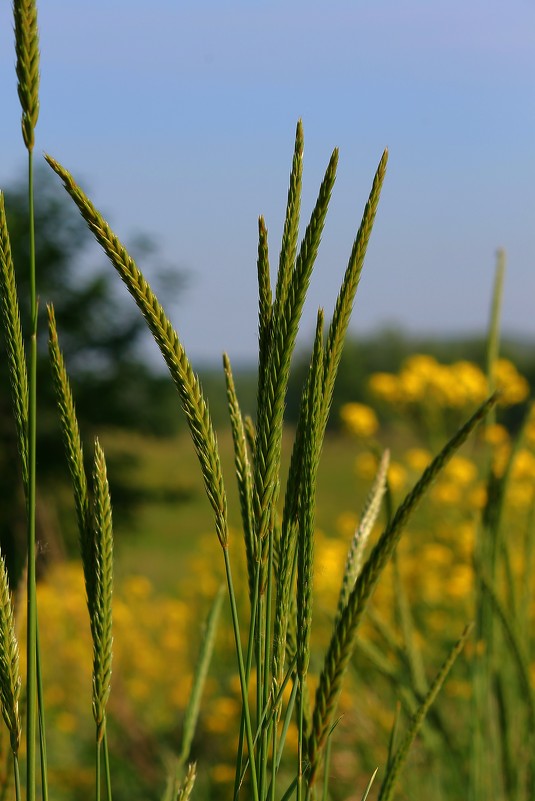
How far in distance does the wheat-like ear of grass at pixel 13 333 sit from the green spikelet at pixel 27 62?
Result: 5 centimetres

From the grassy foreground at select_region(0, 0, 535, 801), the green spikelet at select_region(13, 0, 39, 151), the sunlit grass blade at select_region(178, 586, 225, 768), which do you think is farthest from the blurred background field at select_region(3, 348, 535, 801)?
the green spikelet at select_region(13, 0, 39, 151)

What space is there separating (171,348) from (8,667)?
20 centimetres

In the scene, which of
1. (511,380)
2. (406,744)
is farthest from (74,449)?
(511,380)

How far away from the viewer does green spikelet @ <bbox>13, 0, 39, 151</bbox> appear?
0.45 m

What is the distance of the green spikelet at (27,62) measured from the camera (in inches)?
17.7

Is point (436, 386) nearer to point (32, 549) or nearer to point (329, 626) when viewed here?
point (329, 626)

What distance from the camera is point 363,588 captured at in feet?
1.65

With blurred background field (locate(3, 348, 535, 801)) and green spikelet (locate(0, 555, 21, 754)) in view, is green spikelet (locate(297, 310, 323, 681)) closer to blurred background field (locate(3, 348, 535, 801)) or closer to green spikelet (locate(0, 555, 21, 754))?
green spikelet (locate(0, 555, 21, 754))

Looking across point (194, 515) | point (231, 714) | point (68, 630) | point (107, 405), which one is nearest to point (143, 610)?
point (68, 630)

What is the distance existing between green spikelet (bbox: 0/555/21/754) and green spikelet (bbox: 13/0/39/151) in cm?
25

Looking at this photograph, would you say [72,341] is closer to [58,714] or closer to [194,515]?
[58,714]

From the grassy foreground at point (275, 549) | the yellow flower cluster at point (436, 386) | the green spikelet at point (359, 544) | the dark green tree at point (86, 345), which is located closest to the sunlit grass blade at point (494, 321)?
the grassy foreground at point (275, 549)

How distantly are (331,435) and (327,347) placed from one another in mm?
21463

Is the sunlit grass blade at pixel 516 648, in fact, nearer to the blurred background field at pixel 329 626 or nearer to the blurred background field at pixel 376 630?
the blurred background field at pixel 376 630
